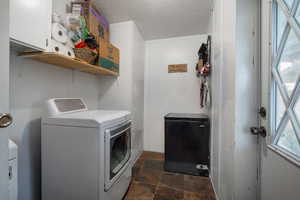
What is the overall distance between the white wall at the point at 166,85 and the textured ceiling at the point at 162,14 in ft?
0.92

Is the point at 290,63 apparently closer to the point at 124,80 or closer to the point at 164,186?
the point at 164,186

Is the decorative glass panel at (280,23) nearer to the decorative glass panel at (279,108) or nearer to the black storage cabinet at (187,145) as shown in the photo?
the decorative glass panel at (279,108)

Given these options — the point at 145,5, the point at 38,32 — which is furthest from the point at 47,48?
the point at 145,5

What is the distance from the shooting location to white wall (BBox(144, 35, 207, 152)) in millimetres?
2457

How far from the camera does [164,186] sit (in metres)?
1.60

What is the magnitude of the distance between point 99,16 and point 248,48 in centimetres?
182

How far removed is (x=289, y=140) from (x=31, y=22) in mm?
1793

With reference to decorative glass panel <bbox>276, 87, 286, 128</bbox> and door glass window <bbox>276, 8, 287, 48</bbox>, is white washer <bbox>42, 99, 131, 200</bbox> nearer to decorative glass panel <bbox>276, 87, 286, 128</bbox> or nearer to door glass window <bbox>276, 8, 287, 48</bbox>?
decorative glass panel <bbox>276, 87, 286, 128</bbox>

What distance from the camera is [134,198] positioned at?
1408 millimetres

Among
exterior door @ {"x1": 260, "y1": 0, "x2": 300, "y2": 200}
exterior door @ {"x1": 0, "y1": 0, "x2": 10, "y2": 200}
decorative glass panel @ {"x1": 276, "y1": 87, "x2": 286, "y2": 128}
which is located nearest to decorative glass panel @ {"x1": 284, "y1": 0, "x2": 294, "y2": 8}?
exterior door @ {"x1": 260, "y1": 0, "x2": 300, "y2": 200}

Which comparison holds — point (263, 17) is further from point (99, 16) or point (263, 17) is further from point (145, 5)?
point (99, 16)

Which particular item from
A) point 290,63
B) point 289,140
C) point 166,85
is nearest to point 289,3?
point 290,63

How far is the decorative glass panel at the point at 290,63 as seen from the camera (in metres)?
0.64

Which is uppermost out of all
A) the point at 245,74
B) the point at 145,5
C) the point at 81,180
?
the point at 145,5
